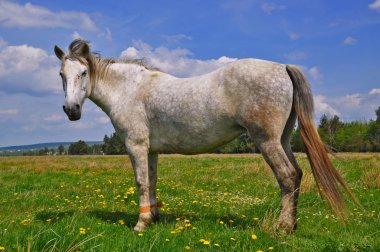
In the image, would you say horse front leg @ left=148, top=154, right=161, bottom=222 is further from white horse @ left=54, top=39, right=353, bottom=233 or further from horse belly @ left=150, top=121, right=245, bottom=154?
horse belly @ left=150, top=121, right=245, bottom=154

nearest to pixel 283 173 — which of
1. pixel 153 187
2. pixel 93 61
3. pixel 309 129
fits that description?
pixel 309 129

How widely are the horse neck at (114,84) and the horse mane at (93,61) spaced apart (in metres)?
0.10

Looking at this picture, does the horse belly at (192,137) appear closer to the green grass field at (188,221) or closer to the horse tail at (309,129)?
the horse tail at (309,129)

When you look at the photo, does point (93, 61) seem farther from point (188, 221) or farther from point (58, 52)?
point (188, 221)

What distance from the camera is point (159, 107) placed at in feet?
19.5

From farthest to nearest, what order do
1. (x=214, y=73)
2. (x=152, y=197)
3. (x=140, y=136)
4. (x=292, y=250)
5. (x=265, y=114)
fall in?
1. (x=152, y=197)
2. (x=140, y=136)
3. (x=214, y=73)
4. (x=265, y=114)
5. (x=292, y=250)

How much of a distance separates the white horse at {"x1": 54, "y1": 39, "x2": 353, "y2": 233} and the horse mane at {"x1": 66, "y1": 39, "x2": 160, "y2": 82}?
0.02 meters

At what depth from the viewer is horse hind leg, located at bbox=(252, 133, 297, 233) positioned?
16.7 feet

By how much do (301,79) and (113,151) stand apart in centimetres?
10681

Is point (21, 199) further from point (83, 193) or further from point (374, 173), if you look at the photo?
point (374, 173)

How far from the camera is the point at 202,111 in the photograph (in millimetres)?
5445

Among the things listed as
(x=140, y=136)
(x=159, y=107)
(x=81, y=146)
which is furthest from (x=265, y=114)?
(x=81, y=146)

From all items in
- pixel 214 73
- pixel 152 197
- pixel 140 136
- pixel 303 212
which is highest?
pixel 214 73

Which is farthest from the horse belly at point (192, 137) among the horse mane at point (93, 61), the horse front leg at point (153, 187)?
the horse mane at point (93, 61)
